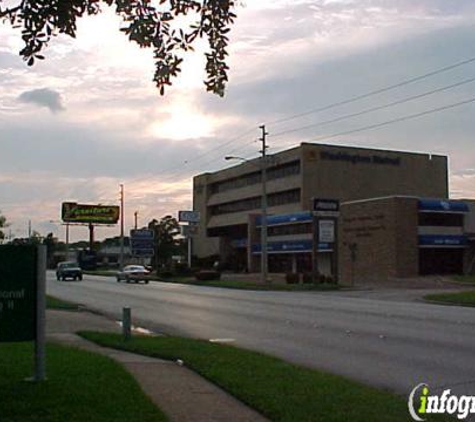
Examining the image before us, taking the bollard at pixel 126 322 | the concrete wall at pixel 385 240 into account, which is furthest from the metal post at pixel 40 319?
the concrete wall at pixel 385 240

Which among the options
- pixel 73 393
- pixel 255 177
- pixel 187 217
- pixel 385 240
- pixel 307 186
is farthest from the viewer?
pixel 255 177

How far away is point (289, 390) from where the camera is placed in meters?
9.52

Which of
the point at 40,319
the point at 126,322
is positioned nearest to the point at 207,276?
the point at 126,322

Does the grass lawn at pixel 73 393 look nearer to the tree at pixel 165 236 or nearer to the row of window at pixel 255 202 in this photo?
the row of window at pixel 255 202

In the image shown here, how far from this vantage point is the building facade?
266ft

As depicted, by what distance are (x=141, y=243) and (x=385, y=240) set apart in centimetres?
2434

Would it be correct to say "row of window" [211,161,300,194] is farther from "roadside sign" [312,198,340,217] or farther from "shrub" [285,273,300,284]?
"shrub" [285,273,300,284]

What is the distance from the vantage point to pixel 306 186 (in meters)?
87.7

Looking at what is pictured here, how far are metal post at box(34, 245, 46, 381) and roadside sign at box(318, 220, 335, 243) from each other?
152 ft

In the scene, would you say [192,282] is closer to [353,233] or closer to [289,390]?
[353,233]

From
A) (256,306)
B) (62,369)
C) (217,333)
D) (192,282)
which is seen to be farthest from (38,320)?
(192,282)

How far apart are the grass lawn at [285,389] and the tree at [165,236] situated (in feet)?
378

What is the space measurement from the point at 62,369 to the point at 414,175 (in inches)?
3438

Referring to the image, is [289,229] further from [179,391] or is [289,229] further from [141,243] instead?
[179,391]
